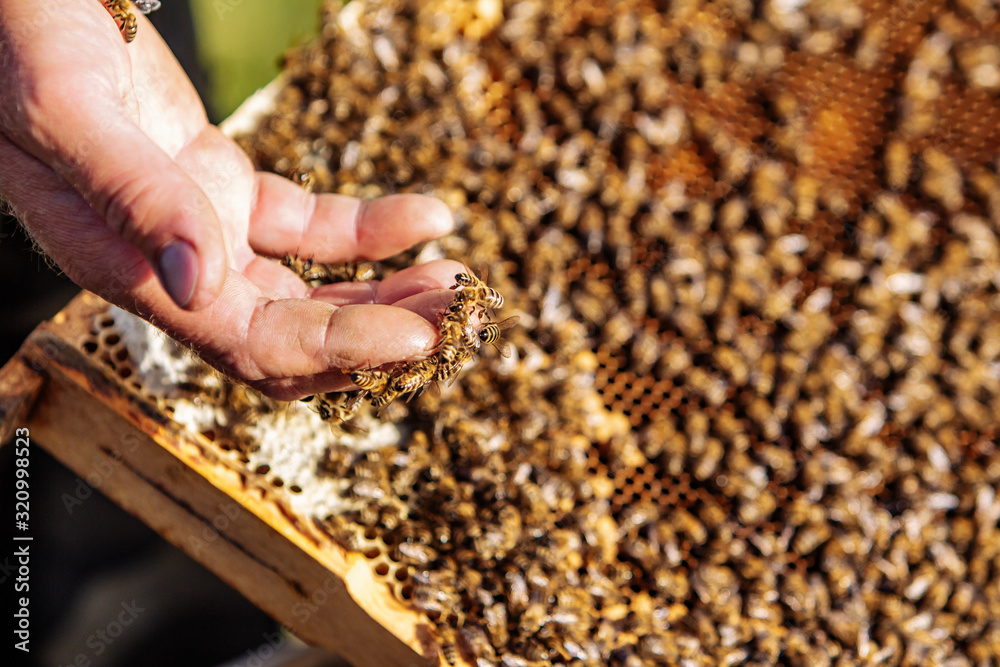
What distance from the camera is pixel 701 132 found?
3090 mm

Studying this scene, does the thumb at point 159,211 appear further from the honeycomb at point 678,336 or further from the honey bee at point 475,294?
the honeycomb at point 678,336

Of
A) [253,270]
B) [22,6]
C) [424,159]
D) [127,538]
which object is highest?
[22,6]

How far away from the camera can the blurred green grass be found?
3.33 meters

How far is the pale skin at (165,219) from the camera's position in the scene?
146 centimetres

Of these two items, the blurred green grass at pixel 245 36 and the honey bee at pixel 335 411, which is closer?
the honey bee at pixel 335 411

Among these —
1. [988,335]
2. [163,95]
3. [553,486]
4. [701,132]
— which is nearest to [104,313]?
[163,95]

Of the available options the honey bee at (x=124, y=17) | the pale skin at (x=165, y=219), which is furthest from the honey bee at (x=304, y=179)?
the honey bee at (x=124, y=17)

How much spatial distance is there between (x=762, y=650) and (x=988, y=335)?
1806 mm

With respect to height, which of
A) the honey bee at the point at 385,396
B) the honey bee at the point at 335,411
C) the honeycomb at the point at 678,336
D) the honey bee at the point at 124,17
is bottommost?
the honeycomb at the point at 678,336

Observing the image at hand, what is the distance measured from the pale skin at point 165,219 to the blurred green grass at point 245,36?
3.98 feet

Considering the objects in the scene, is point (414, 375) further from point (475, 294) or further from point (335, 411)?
point (335, 411)

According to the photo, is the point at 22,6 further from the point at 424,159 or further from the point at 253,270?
the point at 424,159

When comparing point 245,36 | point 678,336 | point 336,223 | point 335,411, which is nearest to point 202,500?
point 335,411

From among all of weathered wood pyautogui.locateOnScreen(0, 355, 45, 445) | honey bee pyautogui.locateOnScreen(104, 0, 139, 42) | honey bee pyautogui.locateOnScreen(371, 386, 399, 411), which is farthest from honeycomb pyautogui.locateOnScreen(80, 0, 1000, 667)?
honey bee pyautogui.locateOnScreen(104, 0, 139, 42)
